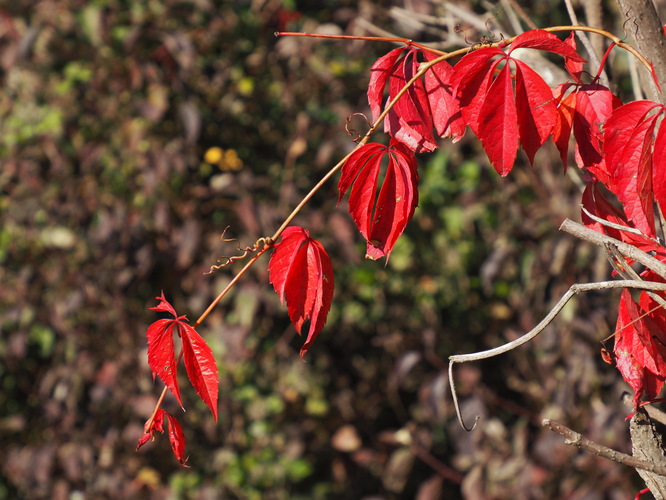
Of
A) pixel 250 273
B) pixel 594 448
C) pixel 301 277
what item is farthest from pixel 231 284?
pixel 250 273

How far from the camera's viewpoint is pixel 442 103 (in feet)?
2.53

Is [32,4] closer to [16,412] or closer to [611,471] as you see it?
[16,412]

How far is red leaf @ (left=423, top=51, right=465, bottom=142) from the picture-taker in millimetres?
Result: 766

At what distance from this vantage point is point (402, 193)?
0.75m

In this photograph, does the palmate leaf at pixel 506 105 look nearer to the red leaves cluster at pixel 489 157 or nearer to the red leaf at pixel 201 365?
the red leaves cluster at pixel 489 157

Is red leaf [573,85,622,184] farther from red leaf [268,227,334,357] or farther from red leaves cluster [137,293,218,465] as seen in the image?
red leaves cluster [137,293,218,465]

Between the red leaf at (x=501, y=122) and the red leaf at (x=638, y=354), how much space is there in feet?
0.61

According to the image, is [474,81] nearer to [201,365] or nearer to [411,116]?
[411,116]

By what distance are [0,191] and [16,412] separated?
0.71m

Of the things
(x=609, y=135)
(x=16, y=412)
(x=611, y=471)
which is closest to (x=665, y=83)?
(x=609, y=135)

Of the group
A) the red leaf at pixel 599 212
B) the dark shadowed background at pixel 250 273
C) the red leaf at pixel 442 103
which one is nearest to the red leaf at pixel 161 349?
the red leaf at pixel 442 103

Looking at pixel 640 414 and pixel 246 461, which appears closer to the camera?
pixel 640 414

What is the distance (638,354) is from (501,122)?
0.87 feet

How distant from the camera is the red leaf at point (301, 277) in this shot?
0.75 m
